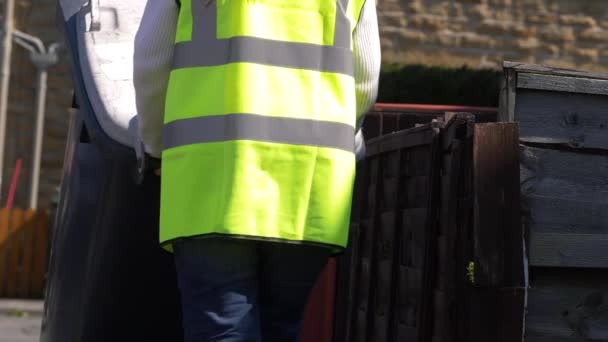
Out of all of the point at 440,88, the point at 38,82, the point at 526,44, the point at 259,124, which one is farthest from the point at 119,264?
the point at 526,44

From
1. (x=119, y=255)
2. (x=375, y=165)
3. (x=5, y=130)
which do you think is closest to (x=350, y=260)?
(x=375, y=165)

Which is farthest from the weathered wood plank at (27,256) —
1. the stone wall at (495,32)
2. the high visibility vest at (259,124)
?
the high visibility vest at (259,124)

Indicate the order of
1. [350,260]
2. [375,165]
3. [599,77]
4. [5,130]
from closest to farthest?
[599,77] → [375,165] → [350,260] → [5,130]

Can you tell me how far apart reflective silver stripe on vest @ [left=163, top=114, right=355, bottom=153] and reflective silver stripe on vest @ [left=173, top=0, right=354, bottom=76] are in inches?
5.6

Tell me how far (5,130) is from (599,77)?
14636 millimetres

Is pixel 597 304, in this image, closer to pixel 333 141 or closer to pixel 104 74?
pixel 333 141

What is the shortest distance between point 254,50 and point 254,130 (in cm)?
20

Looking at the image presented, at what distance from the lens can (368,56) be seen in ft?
11.1

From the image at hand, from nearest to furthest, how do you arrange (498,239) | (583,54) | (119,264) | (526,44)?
Result: (498,239)
(119,264)
(526,44)
(583,54)

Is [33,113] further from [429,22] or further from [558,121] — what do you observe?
[558,121]

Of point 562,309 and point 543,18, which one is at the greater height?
point 543,18

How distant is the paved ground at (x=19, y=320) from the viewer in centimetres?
1037

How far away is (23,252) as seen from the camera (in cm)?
1583

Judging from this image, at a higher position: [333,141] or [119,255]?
[333,141]
